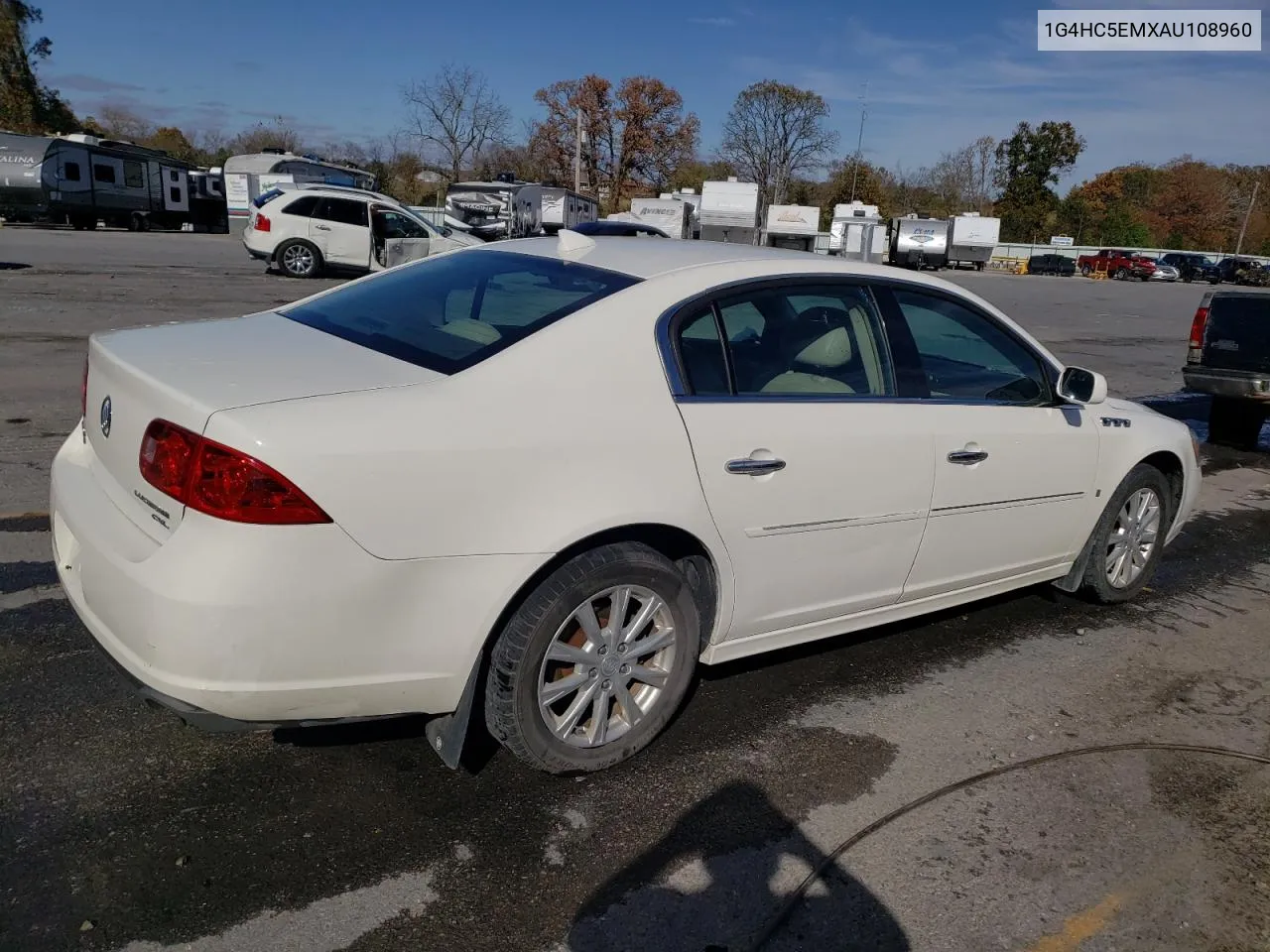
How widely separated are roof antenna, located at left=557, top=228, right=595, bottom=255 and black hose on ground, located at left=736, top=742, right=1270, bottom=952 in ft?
7.17

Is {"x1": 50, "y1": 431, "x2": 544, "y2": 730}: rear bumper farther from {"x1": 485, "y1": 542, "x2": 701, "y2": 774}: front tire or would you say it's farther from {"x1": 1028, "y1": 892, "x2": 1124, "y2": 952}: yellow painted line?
{"x1": 1028, "y1": 892, "x2": 1124, "y2": 952}: yellow painted line

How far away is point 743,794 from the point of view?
3.12m

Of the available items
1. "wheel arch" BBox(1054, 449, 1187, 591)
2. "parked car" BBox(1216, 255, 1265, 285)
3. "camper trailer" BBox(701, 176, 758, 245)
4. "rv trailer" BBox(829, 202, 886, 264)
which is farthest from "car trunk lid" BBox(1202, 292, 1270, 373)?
"parked car" BBox(1216, 255, 1265, 285)

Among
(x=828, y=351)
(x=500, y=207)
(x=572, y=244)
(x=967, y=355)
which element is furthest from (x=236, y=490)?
(x=500, y=207)

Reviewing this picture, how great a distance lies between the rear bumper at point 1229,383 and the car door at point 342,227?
14.5m

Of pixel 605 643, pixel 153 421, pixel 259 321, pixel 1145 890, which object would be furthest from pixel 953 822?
pixel 259 321

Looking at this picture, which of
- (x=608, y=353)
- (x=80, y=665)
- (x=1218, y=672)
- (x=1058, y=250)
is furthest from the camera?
(x=1058, y=250)

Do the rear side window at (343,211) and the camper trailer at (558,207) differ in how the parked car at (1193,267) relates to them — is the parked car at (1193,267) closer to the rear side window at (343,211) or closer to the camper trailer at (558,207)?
the camper trailer at (558,207)

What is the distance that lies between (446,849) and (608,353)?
1.49 m

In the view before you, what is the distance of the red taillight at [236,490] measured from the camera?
244 centimetres

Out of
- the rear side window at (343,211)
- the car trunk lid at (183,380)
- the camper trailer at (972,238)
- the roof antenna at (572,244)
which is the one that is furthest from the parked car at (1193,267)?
the car trunk lid at (183,380)

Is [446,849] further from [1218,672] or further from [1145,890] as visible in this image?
[1218,672]

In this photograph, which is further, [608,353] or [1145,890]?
[608,353]

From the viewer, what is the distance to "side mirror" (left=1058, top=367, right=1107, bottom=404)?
4.20 m
